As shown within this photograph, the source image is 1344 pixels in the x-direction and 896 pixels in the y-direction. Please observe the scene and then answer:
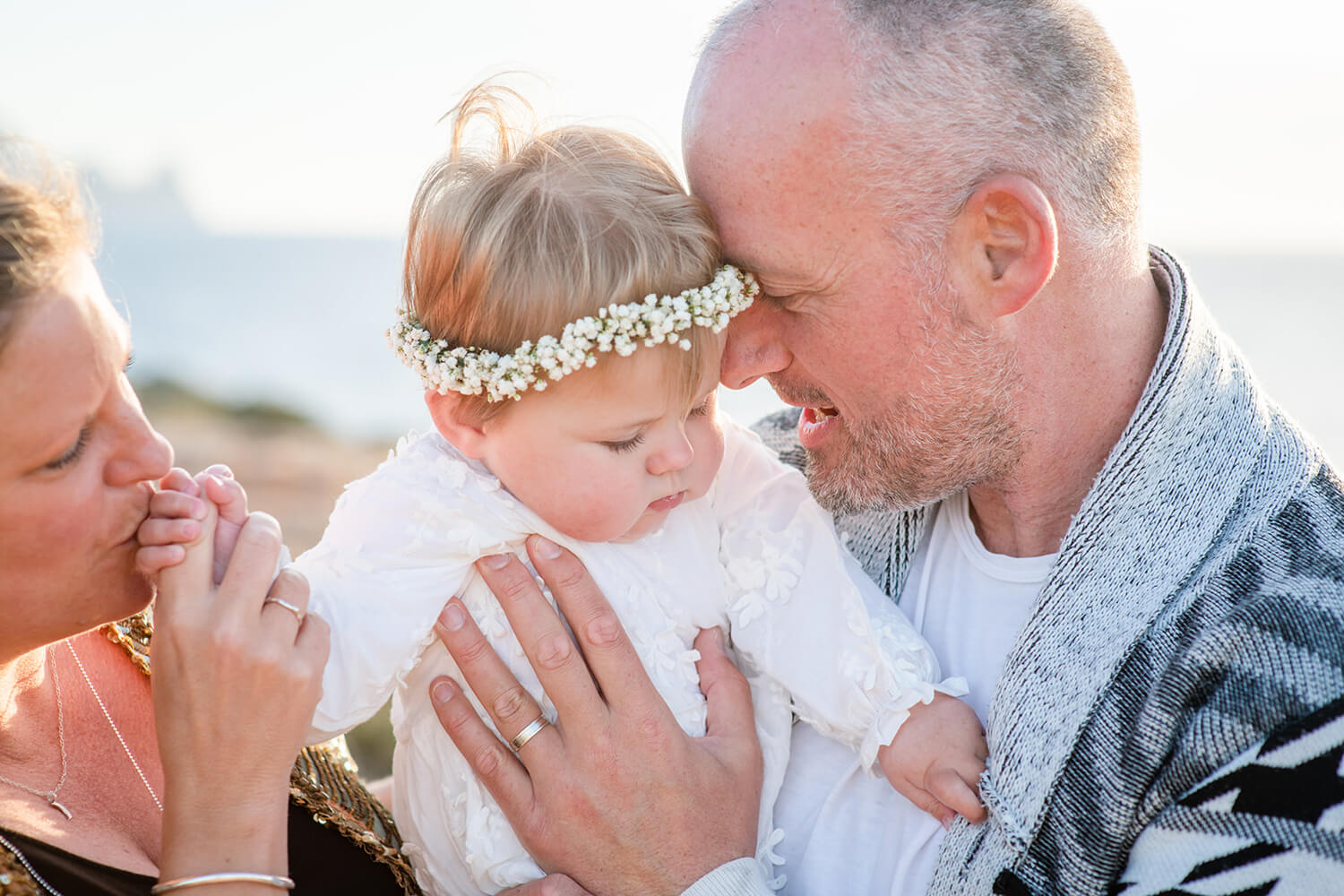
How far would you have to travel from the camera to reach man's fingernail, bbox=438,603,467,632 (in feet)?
7.59

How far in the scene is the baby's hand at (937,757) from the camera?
2242mm

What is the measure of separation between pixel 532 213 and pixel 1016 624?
1445 mm

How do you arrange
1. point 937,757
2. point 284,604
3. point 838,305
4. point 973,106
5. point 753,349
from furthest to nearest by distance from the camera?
point 753,349
point 838,305
point 973,106
point 937,757
point 284,604

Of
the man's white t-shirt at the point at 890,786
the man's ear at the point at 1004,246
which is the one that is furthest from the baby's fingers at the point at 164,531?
the man's ear at the point at 1004,246

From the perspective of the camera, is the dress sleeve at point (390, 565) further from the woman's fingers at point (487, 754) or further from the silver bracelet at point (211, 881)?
the silver bracelet at point (211, 881)

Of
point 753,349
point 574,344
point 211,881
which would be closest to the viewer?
point 211,881

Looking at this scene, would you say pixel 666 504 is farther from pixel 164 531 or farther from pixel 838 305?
pixel 164 531

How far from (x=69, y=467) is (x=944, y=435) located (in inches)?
72.8

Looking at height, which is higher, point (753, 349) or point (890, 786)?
point (753, 349)

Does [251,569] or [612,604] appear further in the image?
[612,604]

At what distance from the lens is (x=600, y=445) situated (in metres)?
2.29

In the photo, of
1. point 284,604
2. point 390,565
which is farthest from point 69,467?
point 390,565

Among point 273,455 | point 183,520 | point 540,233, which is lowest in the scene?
point 273,455

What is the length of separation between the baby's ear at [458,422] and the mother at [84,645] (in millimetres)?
477
